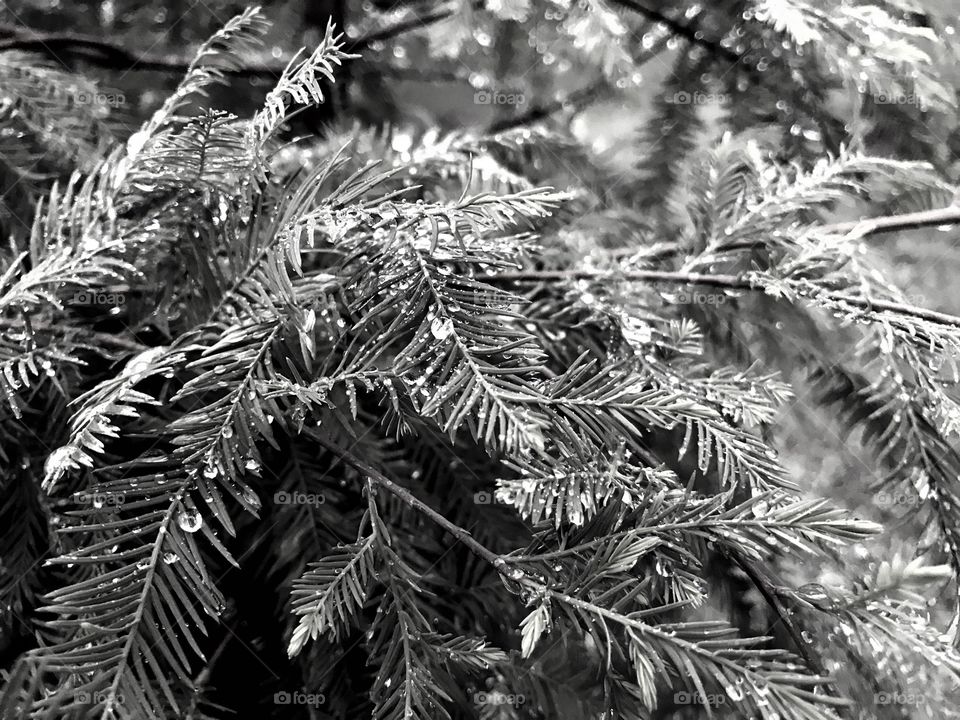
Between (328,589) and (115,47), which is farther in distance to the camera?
(115,47)

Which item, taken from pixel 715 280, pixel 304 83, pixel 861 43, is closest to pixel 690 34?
pixel 861 43

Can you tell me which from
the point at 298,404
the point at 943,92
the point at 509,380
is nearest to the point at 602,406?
the point at 509,380

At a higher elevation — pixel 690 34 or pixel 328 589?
pixel 690 34

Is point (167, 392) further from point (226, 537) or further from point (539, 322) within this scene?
point (539, 322)

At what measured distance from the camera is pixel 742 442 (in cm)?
43

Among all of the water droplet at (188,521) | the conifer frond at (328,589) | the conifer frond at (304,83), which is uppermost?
the conifer frond at (304,83)

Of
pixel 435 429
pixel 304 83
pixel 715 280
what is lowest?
pixel 435 429

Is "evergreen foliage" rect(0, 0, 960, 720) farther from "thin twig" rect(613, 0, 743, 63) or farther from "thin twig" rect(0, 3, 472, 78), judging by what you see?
"thin twig" rect(613, 0, 743, 63)

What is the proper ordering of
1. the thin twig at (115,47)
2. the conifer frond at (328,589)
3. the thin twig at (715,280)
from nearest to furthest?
1. the conifer frond at (328,589)
2. the thin twig at (715,280)
3. the thin twig at (115,47)

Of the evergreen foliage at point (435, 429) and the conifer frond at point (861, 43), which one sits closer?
the evergreen foliage at point (435, 429)

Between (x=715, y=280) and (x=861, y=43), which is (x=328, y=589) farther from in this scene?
(x=861, y=43)

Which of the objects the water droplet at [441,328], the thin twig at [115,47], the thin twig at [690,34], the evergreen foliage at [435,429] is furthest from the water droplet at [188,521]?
the thin twig at [690,34]

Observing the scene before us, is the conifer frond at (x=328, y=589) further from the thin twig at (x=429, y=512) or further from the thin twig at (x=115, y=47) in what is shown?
the thin twig at (x=115, y=47)

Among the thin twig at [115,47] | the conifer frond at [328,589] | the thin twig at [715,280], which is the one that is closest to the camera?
the conifer frond at [328,589]
